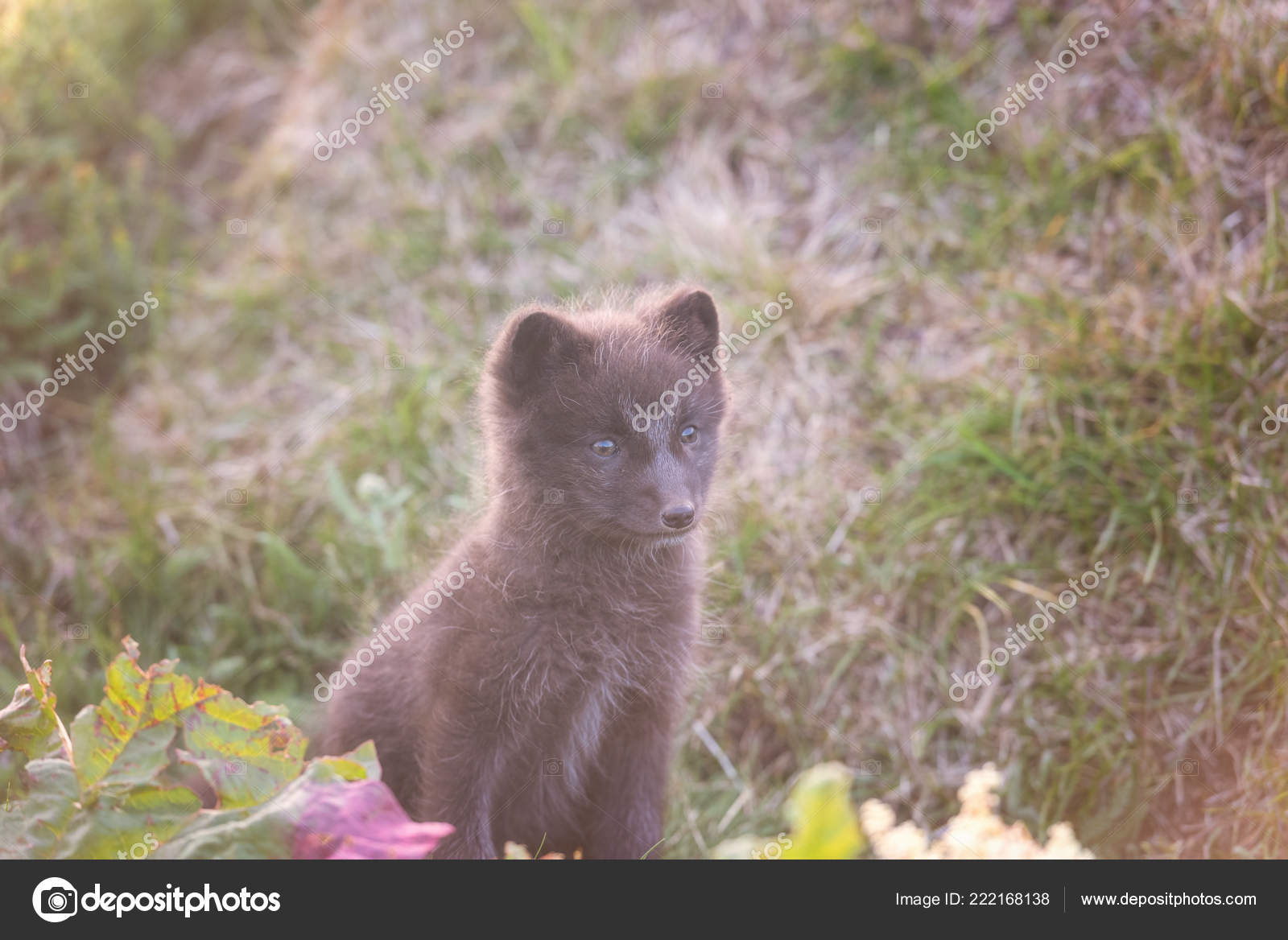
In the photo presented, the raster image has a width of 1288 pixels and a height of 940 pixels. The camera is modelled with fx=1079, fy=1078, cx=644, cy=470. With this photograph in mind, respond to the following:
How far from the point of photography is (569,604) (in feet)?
12.5

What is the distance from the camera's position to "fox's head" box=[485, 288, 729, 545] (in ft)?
11.9

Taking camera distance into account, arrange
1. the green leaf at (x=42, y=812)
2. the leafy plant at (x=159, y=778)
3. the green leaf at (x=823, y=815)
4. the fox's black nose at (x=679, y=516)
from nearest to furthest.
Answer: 1. the green leaf at (x=823, y=815)
2. the leafy plant at (x=159, y=778)
3. the green leaf at (x=42, y=812)
4. the fox's black nose at (x=679, y=516)

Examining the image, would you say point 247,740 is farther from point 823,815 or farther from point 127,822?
point 823,815

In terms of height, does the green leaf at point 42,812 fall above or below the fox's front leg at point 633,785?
above

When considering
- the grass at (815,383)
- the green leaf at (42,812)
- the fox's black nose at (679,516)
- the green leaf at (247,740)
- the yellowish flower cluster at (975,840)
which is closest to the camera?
the yellowish flower cluster at (975,840)

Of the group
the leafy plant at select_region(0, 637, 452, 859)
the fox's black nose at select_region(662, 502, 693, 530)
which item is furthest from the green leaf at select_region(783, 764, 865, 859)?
the fox's black nose at select_region(662, 502, 693, 530)

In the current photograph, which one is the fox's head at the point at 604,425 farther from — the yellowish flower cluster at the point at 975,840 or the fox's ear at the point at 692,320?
the yellowish flower cluster at the point at 975,840

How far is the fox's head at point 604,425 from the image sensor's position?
143 inches

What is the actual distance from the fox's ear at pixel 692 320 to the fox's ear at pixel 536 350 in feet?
1.37

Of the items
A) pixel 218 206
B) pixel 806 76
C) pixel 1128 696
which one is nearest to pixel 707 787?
pixel 1128 696

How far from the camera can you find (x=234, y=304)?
702 centimetres
